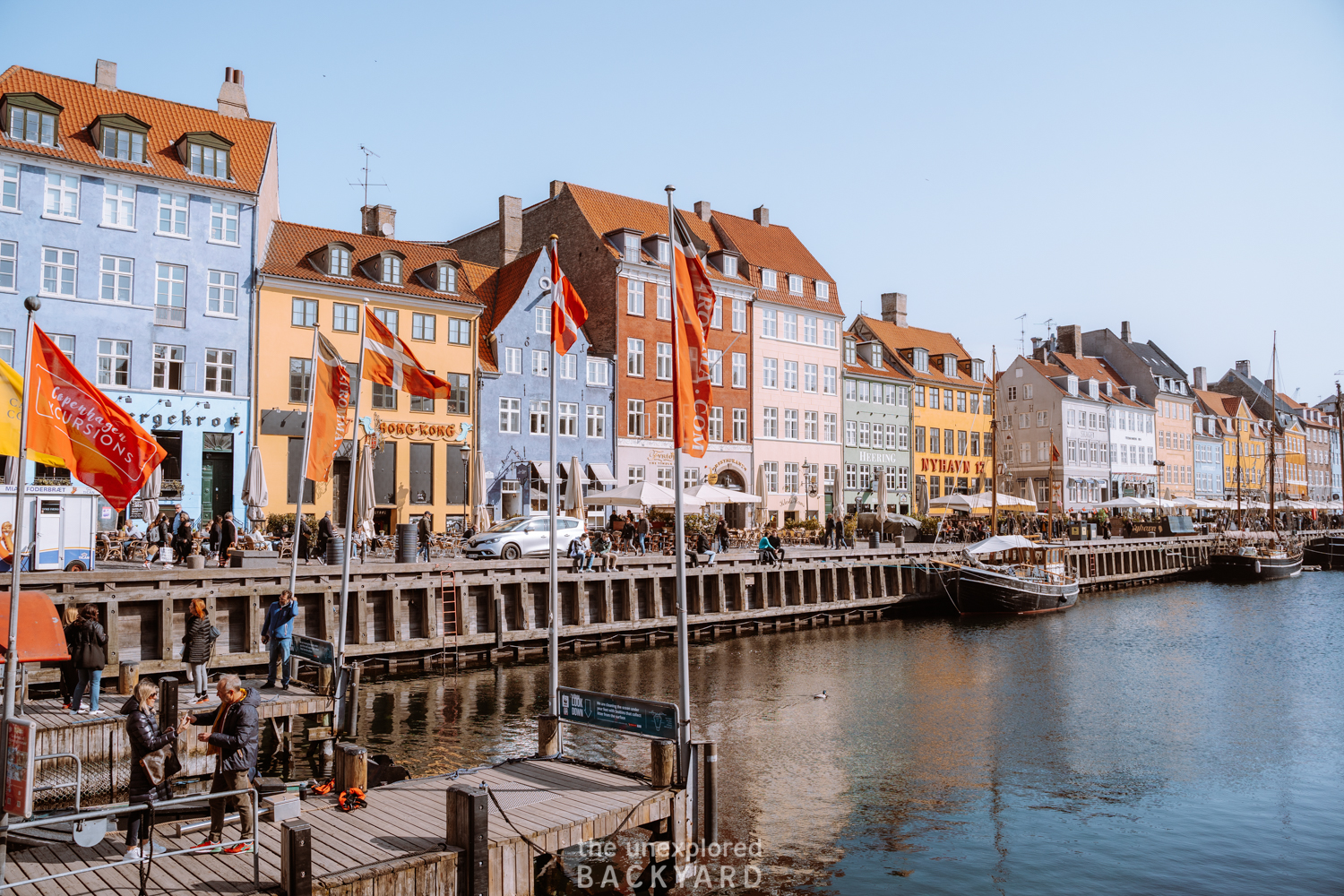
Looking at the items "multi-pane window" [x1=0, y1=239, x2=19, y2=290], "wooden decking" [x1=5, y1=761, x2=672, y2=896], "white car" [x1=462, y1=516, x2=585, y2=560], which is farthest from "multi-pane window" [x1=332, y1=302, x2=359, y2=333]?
"wooden decking" [x1=5, y1=761, x2=672, y2=896]

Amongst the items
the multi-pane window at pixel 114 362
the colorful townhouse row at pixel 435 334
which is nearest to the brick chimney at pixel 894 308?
the colorful townhouse row at pixel 435 334

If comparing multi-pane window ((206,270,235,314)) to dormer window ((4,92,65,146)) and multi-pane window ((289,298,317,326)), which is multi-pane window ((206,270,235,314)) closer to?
multi-pane window ((289,298,317,326))

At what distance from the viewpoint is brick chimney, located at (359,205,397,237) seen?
166 ft

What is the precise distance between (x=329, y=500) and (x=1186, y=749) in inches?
1286

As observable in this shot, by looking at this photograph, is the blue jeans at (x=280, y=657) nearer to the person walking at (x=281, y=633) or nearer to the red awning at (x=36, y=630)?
the person walking at (x=281, y=633)

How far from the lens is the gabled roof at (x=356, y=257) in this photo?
42.2 metres

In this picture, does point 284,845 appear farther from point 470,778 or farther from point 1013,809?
point 1013,809

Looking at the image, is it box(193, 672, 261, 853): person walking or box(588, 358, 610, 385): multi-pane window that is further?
box(588, 358, 610, 385): multi-pane window

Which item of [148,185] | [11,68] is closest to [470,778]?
[148,185]

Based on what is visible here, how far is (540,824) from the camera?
1042 centimetres

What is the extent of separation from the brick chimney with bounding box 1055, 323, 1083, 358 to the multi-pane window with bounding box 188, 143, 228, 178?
7468 cm

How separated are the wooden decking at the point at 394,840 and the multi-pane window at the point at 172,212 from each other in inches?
1325

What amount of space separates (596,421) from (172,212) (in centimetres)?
2106

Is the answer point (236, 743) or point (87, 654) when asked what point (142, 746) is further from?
point (87, 654)
